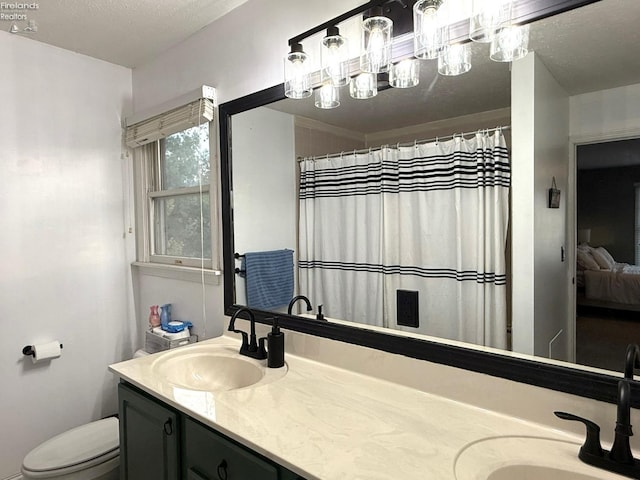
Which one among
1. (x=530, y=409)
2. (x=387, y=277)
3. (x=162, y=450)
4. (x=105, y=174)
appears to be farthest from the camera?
(x=105, y=174)

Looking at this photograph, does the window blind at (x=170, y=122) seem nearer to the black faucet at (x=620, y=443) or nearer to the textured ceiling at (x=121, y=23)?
the textured ceiling at (x=121, y=23)

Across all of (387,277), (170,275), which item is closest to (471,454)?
(387,277)

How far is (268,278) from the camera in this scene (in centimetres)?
183

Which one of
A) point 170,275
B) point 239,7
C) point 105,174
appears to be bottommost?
point 170,275

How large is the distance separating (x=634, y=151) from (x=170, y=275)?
84.6 inches

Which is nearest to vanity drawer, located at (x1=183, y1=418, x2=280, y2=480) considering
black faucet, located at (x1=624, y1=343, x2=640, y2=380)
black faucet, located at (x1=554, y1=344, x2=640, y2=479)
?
black faucet, located at (x1=554, y1=344, x2=640, y2=479)

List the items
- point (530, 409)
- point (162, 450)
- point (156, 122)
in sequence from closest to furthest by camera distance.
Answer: point (530, 409), point (162, 450), point (156, 122)

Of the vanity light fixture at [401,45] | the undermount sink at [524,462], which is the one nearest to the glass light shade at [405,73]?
the vanity light fixture at [401,45]

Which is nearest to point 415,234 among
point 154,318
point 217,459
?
point 217,459

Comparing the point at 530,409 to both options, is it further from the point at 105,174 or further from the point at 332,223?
the point at 105,174

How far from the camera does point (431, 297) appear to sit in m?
1.31

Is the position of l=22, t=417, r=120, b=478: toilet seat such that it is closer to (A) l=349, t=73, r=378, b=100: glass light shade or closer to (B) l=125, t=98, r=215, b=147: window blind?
(B) l=125, t=98, r=215, b=147: window blind

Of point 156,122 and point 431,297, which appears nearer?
point 431,297

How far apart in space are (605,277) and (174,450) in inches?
53.8
